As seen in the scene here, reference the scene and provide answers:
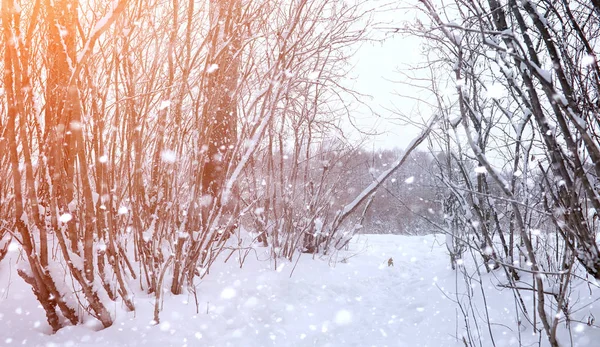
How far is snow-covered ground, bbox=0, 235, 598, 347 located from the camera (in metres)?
2.08

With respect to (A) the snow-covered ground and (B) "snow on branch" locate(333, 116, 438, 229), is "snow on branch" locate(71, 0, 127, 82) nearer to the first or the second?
(A) the snow-covered ground

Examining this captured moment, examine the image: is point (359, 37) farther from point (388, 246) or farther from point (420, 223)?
point (420, 223)

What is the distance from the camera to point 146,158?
2.84m

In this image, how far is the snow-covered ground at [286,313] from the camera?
6.82ft

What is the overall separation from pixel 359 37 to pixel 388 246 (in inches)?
183

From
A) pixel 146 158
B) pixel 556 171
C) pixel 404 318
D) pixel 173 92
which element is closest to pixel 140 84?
pixel 173 92

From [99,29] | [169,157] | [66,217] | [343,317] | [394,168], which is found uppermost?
[99,29]

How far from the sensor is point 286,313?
2977 mm

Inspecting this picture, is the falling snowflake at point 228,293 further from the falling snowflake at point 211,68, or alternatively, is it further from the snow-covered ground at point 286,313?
the falling snowflake at point 211,68

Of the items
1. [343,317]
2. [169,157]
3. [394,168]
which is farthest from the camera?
[394,168]

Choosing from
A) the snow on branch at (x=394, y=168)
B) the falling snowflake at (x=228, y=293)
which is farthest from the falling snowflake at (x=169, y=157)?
the snow on branch at (x=394, y=168)

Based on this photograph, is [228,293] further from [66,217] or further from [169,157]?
[66,217]

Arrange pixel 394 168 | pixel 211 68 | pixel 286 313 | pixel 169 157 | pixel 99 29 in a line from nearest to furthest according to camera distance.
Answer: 1. pixel 99 29
2. pixel 211 68
3. pixel 169 157
4. pixel 286 313
5. pixel 394 168

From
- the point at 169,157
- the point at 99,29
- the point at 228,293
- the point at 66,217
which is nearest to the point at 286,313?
the point at 228,293
